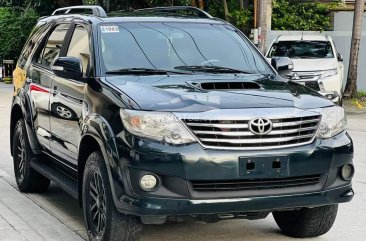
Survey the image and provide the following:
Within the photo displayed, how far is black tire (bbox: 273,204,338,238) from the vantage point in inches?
230

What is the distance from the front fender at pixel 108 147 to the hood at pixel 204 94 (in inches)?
11.5

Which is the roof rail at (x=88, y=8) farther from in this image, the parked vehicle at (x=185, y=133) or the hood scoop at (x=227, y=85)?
the hood scoop at (x=227, y=85)

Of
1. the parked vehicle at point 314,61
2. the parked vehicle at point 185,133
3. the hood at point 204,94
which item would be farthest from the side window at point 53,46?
the parked vehicle at point 314,61

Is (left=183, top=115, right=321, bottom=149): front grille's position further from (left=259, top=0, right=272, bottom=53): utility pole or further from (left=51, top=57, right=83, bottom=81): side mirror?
(left=259, top=0, right=272, bottom=53): utility pole

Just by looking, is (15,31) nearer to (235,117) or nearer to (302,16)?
(302,16)

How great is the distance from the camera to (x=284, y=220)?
6.24 meters

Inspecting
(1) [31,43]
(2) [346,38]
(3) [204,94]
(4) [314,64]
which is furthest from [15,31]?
(3) [204,94]

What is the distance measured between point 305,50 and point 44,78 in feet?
34.9

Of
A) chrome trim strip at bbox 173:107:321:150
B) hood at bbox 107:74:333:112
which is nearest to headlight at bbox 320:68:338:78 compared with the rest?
hood at bbox 107:74:333:112

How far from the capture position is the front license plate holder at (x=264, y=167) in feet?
16.1

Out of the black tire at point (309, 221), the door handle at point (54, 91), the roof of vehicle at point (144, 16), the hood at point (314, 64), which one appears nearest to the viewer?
the black tire at point (309, 221)

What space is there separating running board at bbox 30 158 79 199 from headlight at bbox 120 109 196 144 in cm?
129

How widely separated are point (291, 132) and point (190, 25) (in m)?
1.99

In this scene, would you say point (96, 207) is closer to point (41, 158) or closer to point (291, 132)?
point (291, 132)
